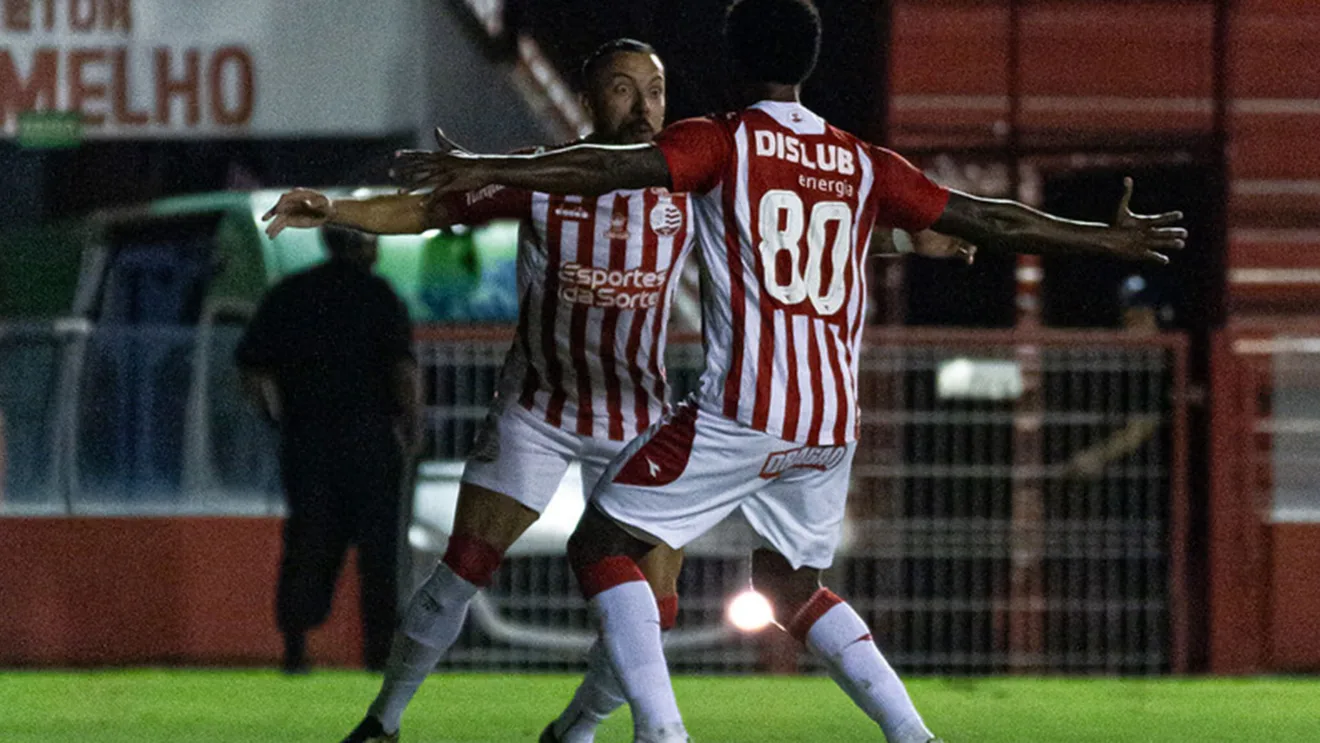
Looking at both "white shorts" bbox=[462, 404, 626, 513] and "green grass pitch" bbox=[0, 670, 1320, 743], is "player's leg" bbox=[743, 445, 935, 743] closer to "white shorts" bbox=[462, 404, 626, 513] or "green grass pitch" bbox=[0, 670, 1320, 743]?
"white shorts" bbox=[462, 404, 626, 513]

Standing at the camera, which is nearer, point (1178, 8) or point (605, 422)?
point (605, 422)

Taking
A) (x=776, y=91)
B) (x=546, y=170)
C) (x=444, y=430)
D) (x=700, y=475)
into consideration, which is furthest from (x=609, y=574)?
(x=444, y=430)

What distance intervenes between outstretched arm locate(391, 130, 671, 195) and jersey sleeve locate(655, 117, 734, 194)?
1.1 inches

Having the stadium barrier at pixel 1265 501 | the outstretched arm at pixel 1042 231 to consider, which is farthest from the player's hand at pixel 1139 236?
the stadium barrier at pixel 1265 501

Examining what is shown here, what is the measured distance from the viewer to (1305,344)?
31.5 feet

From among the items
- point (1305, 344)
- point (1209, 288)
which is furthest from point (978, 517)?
point (1209, 288)

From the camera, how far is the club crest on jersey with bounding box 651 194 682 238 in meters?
5.76

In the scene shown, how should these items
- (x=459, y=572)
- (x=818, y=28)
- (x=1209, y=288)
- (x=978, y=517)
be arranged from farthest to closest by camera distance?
(x=1209, y=288), (x=978, y=517), (x=459, y=572), (x=818, y=28)

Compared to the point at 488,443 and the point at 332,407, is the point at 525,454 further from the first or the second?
the point at 332,407

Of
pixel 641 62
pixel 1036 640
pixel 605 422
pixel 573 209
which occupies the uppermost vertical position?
pixel 641 62

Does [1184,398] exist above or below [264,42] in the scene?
below

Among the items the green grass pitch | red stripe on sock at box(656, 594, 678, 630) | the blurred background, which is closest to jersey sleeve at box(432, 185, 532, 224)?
red stripe on sock at box(656, 594, 678, 630)

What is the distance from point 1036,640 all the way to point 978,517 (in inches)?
21.8

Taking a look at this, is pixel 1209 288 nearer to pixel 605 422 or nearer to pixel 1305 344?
pixel 1305 344
